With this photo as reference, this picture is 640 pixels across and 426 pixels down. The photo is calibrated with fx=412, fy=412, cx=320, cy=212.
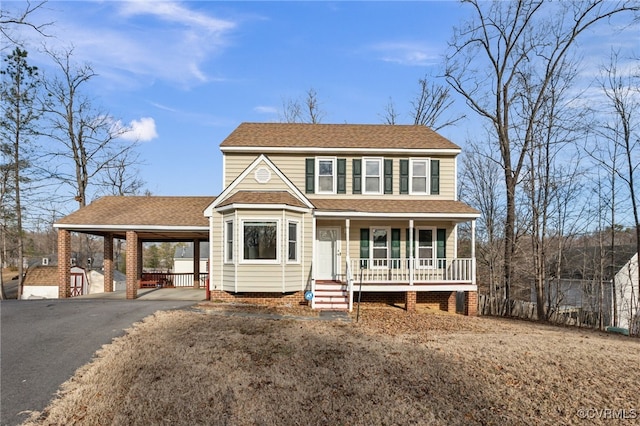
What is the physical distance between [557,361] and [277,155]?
12114mm

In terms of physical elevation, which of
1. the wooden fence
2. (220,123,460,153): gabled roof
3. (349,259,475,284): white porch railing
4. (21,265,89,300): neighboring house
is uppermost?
(220,123,460,153): gabled roof

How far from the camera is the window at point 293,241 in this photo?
14.7 meters

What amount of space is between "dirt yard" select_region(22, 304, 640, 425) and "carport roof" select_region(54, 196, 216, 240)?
6469mm

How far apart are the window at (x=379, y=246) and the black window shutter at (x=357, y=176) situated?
5.80 ft

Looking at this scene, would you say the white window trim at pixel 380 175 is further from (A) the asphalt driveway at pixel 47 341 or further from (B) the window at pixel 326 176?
(A) the asphalt driveway at pixel 47 341

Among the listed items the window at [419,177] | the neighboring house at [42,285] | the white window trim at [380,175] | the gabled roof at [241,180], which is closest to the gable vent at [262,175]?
the gabled roof at [241,180]

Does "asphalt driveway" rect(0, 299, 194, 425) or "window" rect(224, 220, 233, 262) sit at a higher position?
"window" rect(224, 220, 233, 262)

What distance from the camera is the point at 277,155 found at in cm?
1692

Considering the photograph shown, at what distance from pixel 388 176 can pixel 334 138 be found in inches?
111

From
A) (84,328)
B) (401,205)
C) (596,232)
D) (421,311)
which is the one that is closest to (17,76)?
(84,328)

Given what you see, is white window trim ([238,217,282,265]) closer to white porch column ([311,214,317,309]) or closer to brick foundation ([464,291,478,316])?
white porch column ([311,214,317,309])

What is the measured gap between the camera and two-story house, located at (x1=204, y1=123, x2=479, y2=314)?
14.6 metres

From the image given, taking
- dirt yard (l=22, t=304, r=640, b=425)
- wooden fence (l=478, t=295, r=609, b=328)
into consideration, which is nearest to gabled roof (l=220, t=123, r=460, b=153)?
wooden fence (l=478, t=295, r=609, b=328)

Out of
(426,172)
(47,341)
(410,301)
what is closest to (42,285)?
(47,341)
